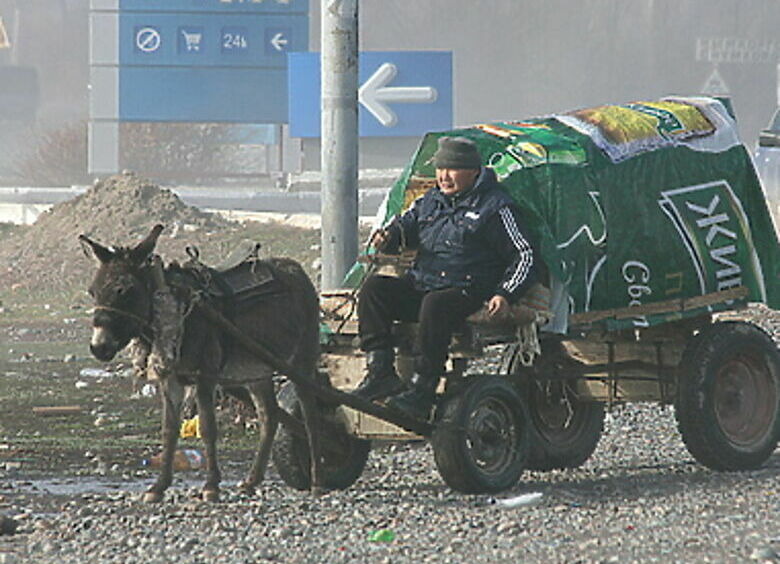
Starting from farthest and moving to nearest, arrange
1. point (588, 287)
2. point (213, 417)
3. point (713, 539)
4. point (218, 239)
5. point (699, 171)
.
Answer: point (218, 239), point (699, 171), point (588, 287), point (213, 417), point (713, 539)

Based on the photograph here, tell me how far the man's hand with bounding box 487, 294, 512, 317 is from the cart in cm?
13

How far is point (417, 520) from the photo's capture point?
32.3ft

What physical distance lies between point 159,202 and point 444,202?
22.8 metres

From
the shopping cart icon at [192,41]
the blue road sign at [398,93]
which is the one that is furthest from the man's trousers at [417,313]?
the shopping cart icon at [192,41]

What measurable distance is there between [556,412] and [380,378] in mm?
2062

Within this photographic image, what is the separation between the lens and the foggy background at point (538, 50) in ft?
299

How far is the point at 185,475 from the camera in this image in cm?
1244

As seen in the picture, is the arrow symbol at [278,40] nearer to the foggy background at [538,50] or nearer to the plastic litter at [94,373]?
the foggy background at [538,50]

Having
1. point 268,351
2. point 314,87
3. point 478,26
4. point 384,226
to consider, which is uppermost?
point 478,26

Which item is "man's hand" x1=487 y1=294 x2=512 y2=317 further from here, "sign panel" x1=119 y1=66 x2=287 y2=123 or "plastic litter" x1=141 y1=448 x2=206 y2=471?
"sign panel" x1=119 y1=66 x2=287 y2=123

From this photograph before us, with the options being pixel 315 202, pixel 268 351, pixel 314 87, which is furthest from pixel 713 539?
pixel 314 87

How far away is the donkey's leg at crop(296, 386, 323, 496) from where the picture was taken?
10734mm

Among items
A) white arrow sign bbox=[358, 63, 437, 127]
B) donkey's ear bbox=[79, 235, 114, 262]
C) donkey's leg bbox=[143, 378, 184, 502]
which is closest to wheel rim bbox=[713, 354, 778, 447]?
donkey's leg bbox=[143, 378, 184, 502]

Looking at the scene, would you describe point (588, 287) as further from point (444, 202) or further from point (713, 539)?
point (713, 539)
